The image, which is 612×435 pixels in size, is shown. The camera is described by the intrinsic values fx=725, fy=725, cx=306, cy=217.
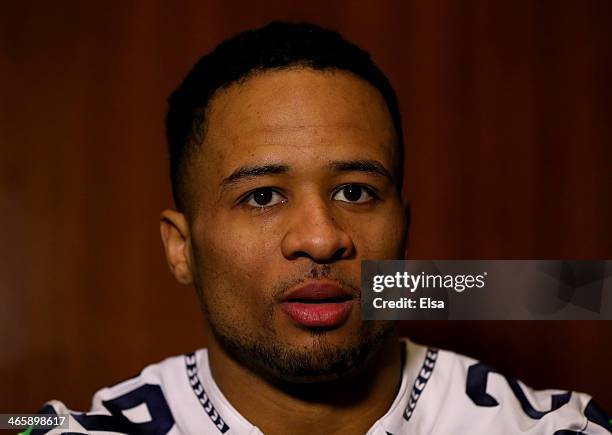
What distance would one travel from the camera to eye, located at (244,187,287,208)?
3.71 ft

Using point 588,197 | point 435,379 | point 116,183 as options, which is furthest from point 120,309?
point 588,197

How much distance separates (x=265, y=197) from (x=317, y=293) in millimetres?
182

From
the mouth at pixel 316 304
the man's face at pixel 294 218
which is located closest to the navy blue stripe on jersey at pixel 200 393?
the man's face at pixel 294 218

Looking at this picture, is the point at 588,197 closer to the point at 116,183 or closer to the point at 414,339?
the point at 414,339

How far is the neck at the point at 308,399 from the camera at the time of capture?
45.8 inches

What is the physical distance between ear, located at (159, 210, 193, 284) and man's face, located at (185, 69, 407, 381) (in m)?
0.06

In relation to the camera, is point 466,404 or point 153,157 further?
point 153,157

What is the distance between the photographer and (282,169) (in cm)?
110

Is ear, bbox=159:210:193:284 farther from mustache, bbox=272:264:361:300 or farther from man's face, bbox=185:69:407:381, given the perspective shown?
mustache, bbox=272:264:361:300

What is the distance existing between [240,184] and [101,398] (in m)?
0.46

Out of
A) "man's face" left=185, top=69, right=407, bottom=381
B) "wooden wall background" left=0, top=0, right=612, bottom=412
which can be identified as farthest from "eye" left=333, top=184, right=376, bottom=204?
"wooden wall background" left=0, top=0, right=612, bottom=412

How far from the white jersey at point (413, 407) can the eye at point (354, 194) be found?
1.07ft

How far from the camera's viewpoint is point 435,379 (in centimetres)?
127

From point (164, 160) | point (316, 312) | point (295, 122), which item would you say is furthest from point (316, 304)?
point (164, 160)
